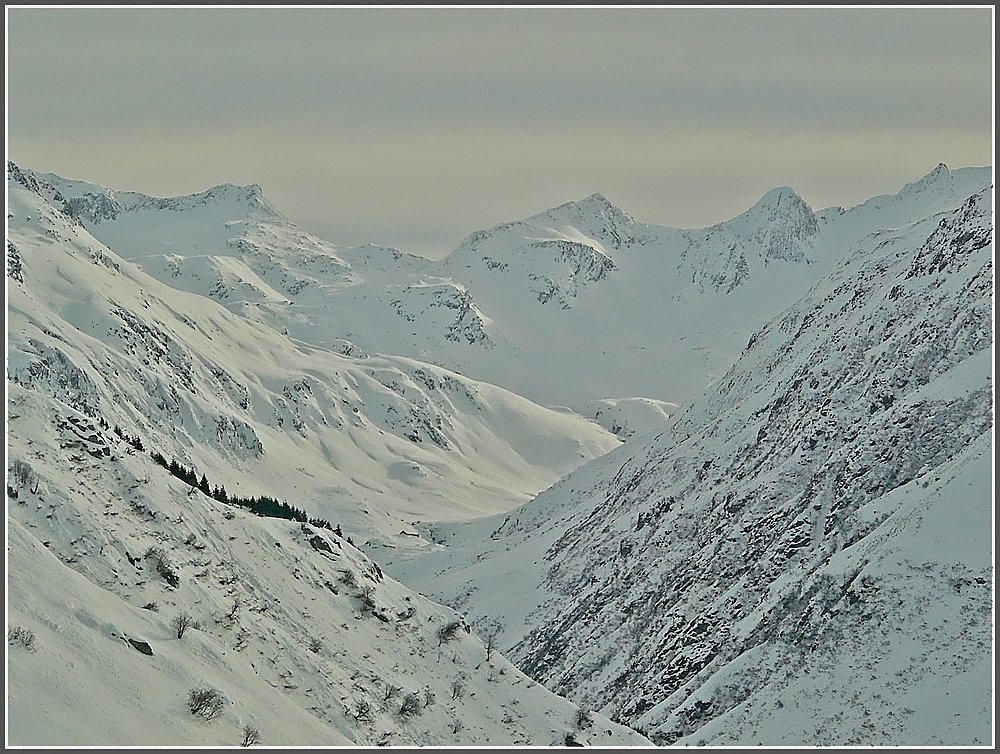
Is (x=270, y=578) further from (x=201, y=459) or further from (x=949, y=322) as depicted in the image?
(x=201, y=459)

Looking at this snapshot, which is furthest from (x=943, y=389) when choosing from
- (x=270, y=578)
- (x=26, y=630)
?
(x=26, y=630)

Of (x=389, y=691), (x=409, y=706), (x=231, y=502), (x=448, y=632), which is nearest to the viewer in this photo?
(x=409, y=706)

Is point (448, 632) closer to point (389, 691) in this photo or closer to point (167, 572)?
point (389, 691)

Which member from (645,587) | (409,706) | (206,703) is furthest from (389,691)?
(645,587)

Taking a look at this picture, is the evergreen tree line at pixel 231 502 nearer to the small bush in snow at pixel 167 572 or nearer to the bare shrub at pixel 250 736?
the small bush in snow at pixel 167 572

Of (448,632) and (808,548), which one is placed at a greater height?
(808,548)

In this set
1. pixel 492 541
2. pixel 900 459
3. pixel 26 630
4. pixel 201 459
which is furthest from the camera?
pixel 201 459

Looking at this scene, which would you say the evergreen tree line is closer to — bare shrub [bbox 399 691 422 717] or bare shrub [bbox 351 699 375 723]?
bare shrub [bbox 399 691 422 717]
